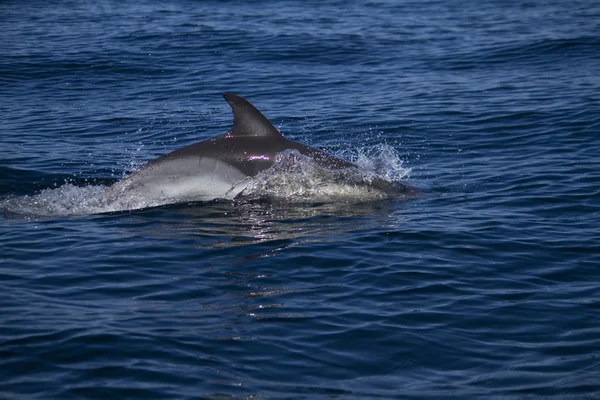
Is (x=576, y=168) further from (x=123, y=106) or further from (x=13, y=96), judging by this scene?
(x=13, y=96)

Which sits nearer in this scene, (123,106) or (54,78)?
(123,106)

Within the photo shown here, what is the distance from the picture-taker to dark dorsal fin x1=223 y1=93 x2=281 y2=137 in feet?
40.4

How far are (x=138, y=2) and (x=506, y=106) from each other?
76.0ft

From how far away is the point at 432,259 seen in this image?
411 inches

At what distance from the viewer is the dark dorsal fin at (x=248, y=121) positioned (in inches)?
485

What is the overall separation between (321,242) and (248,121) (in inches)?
99.9

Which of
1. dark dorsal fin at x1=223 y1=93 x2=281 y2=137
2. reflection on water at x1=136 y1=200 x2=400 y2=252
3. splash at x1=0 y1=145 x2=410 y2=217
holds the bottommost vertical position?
reflection on water at x1=136 y1=200 x2=400 y2=252

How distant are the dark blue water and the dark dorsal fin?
1.07m

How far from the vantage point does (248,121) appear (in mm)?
12578

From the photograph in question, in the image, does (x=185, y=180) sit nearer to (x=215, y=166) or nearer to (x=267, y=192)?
(x=215, y=166)

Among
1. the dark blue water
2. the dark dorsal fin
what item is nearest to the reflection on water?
the dark blue water

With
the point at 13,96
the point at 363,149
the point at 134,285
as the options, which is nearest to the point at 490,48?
the point at 363,149

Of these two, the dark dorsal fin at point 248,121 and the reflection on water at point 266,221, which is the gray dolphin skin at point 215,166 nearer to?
the dark dorsal fin at point 248,121

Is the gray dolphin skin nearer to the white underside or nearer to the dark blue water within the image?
the white underside
